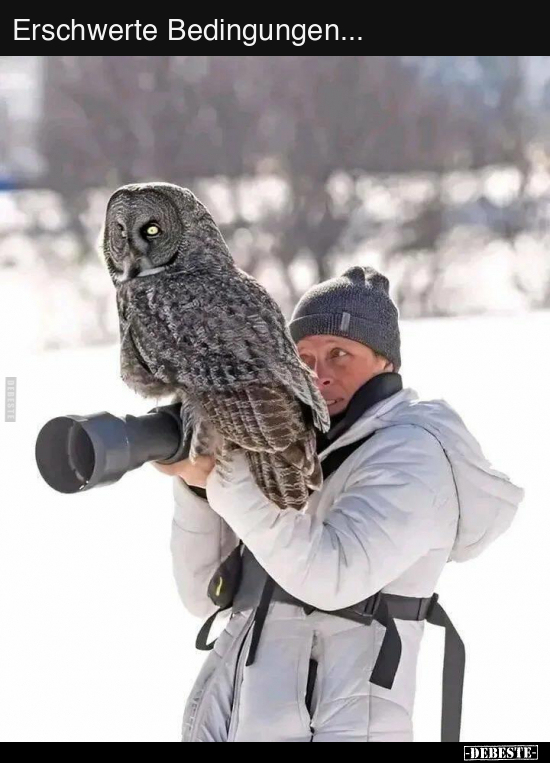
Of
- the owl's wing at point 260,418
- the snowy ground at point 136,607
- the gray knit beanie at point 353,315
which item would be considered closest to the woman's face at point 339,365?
the gray knit beanie at point 353,315

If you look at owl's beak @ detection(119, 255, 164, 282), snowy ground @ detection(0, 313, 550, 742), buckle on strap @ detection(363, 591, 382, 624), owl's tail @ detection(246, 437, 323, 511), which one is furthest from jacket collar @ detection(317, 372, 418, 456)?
snowy ground @ detection(0, 313, 550, 742)

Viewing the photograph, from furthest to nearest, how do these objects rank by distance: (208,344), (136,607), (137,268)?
(136,607) < (137,268) < (208,344)

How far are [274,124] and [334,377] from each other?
7077 mm

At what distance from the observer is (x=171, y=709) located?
253 centimetres

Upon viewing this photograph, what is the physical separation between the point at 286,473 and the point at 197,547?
0.29 meters

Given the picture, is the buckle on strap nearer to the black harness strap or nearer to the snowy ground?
the black harness strap

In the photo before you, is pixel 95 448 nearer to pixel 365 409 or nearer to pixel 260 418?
pixel 260 418

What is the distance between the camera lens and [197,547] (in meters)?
1.44

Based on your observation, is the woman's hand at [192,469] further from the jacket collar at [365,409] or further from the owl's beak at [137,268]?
the owl's beak at [137,268]

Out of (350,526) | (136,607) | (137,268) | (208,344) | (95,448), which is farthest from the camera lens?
(136,607)

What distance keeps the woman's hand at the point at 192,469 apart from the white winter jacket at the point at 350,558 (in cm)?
2

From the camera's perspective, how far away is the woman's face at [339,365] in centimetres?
140

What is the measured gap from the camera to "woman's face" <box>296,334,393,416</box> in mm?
1403
